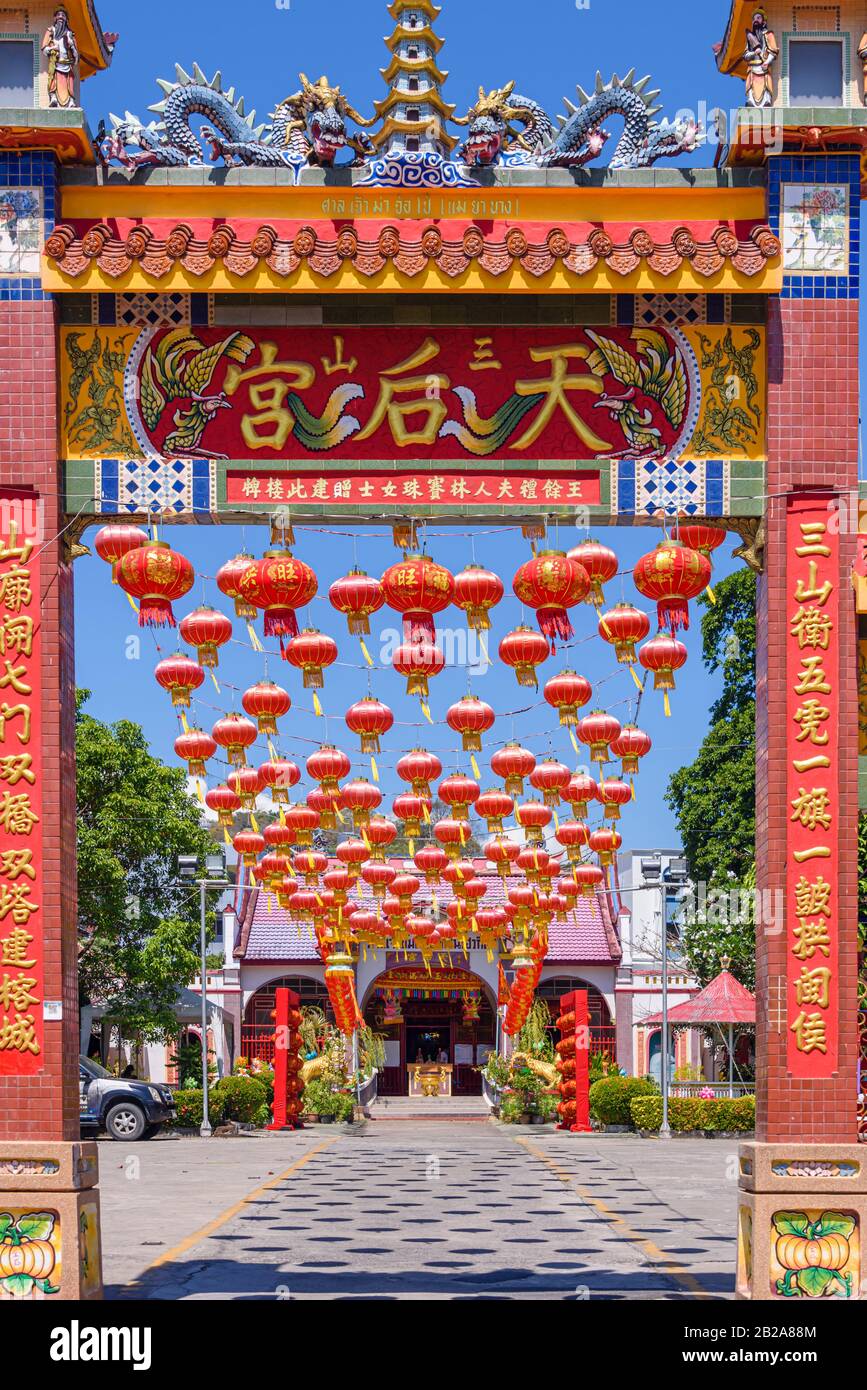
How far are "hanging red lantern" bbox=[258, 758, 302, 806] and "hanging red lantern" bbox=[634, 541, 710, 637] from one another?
1044 centimetres

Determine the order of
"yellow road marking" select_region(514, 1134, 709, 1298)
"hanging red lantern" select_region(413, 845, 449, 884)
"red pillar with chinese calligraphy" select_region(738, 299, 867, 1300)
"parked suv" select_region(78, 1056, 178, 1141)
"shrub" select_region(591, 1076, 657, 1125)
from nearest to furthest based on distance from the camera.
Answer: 1. "red pillar with chinese calligraphy" select_region(738, 299, 867, 1300)
2. "yellow road marking" select_region(514, 1134, 709, 1298)
3. "hanging red lantern" select_region(413, 845, 449, 884)
4. "parked suv" select_region(78, 1056, 178, 1141)
5. "shrub" select_region(591, 1076, 657, 1125)

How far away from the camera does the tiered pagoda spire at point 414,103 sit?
11.1 metres

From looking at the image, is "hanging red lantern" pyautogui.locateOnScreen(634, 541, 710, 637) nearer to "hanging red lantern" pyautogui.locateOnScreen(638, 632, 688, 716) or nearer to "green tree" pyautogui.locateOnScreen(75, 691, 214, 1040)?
"hanging red lantern" pyautogui.locateOnScreen(638, 632, 688, 716)

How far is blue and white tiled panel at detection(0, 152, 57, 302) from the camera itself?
10680 millimetres

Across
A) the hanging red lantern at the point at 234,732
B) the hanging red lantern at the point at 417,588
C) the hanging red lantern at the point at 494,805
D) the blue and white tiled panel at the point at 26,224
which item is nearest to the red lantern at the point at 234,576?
the hanging red lantern at the point at 417,588

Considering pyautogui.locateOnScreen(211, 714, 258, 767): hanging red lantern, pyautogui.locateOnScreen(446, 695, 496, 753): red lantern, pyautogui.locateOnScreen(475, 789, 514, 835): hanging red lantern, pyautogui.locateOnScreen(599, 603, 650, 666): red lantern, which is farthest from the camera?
pyautogui.locateOnScreen(475, 789, 514, 835): hanging red lantern

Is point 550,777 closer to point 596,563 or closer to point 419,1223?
point 419,1223

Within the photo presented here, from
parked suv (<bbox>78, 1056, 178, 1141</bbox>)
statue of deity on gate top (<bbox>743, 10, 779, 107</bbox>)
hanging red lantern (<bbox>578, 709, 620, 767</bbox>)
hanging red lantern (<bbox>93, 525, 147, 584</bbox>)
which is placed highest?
statue of deity on gate top (<bbox>743, 10, 779, 107</bbox>)

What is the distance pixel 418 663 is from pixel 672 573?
74.5 inches

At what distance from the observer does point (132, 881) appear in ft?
127

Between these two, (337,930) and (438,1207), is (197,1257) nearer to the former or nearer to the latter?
(438,1207)

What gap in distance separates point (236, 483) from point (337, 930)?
857 inches

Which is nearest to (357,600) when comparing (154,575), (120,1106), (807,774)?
(154,575)

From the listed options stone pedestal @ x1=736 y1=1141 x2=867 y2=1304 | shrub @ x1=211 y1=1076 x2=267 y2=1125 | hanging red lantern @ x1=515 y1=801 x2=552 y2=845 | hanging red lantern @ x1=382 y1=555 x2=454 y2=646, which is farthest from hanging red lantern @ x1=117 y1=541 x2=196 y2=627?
shrub @ x1=211 y1=1076 x2=267 y2=1125
